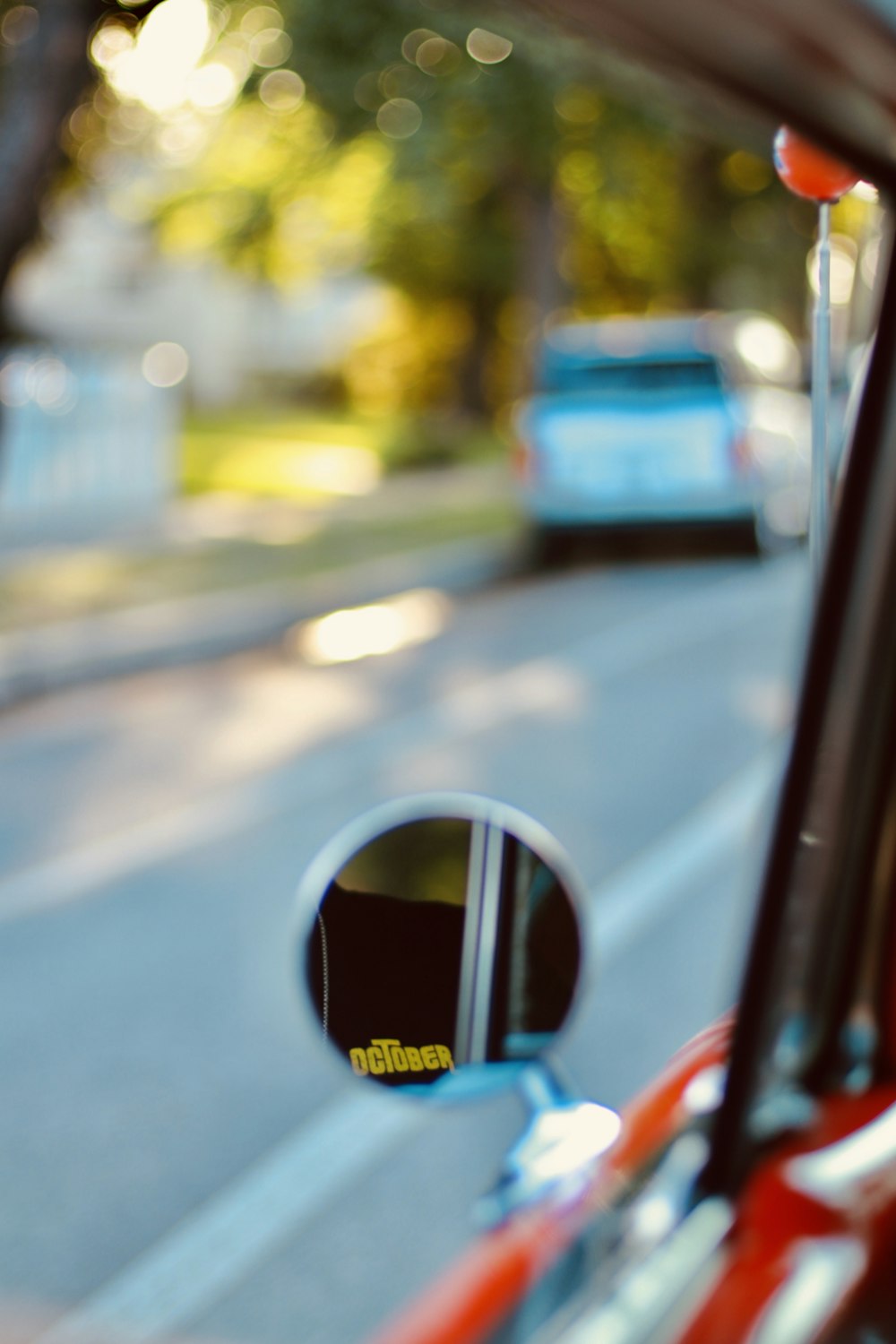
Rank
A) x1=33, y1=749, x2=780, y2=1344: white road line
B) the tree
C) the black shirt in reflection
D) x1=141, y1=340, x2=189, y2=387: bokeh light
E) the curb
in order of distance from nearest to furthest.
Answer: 1. the black shirt in reflection
2. x1=33, y1=749, x2=780, y2=1344: white road line
3. the curb
4. the tree
5. x1=141, y1=340, x2=189, y2=387: bokeh light

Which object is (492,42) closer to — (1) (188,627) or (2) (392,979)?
(2) (392,979)

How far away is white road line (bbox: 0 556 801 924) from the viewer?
522 centimetres

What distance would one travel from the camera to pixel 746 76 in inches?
35.8

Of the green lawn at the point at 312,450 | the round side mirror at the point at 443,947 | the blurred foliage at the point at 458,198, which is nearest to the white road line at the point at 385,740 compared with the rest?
the blurred foliage at the point at 458,198

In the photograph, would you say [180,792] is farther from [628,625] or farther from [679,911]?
[628,625]

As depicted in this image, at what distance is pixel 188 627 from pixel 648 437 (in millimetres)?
4948

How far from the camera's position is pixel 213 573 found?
1145 centimetres

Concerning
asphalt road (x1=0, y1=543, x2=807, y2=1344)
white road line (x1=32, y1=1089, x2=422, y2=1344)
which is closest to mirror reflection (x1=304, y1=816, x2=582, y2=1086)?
asphalt road (x1=0, y1=543, x2=807, y2=1344)

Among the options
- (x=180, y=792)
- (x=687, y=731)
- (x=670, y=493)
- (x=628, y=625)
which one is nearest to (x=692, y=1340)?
(x=180, y=792)

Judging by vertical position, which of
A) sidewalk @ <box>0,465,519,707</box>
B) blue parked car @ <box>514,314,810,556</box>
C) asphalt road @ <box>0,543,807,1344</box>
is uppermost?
blue parked car @ <box>514,314,810,556</box>

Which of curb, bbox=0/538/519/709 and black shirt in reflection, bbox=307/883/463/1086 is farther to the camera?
curb, bbox=0/538/519/709

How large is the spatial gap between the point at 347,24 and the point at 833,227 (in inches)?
514

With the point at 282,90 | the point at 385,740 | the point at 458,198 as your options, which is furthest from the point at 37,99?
the point at 458,198

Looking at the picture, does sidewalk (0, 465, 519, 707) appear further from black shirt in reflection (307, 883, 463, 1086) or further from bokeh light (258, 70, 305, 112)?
black shirt in reflection (307, 883, 463, 1086)
